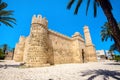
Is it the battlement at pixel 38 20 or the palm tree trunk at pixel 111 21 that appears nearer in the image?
the palm tree trunk at pixel 111 21

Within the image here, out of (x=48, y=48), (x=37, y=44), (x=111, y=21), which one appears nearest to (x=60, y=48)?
(x=48, y=48)

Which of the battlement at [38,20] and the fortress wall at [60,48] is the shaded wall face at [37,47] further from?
the fortress wall at [60,48]

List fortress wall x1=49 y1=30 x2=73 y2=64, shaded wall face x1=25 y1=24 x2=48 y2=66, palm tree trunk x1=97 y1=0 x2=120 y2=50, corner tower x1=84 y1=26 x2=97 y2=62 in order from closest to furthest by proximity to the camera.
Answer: palm tree trunk x1=97 y1=0 x2=120 y2=50 → shaded wall face x1=25 y1=24 x2=48 y2=66 → fortress wall x1=49 y1=30 x2=73 y2=64 → corner tower x1=84 y1=26 x2=97 y2=62

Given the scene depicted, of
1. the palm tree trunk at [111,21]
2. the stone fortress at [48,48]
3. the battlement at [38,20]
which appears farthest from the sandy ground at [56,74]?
the battlement at [38,20]

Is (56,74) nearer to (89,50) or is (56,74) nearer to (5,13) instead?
(5,13)

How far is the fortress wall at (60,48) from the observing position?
1750 cm

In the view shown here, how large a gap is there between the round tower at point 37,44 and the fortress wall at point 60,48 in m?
2.66

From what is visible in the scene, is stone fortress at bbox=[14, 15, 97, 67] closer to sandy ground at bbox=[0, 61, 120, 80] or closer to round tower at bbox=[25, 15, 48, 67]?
round tower at bbox=[25, 15, 48, 67]

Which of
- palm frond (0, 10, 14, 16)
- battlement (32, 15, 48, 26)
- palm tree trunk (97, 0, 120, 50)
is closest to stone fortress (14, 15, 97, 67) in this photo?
battlement (32, 15, 48, 26)

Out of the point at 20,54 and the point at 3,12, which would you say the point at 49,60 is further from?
the point at 20,54

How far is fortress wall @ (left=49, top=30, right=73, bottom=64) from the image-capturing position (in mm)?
17500

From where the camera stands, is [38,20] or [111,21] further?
[38,20]

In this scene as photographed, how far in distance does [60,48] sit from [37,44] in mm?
5830

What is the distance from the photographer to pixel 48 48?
16062 millimetres
